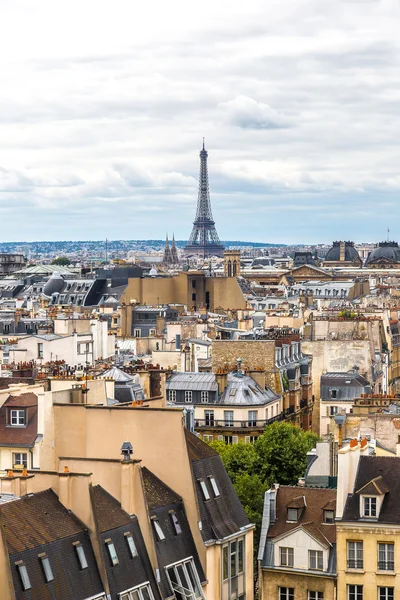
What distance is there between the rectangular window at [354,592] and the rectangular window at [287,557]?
1711mm

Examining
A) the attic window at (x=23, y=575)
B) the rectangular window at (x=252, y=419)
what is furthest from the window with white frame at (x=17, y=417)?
the rectangular window at (x=252, y=419)

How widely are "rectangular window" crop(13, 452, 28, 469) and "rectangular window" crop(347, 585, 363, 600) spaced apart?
9.37 metres

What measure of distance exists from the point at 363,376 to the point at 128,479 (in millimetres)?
41397

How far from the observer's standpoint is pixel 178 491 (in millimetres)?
33406

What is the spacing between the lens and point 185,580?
31859 mm

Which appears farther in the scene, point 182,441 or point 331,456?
point 331,456

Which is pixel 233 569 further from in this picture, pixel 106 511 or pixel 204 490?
pixel 106 511

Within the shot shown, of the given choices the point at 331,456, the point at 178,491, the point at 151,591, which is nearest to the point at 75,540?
the point at 151,591

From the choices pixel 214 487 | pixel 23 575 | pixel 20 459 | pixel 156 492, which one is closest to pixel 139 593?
pixel 156 492

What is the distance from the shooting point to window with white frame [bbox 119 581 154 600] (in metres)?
29.8

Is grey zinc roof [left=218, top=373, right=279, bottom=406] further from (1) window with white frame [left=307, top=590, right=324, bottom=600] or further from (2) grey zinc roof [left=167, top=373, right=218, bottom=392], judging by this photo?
(1) window with white frame [left=307, top=590, right=324, bottom=600]

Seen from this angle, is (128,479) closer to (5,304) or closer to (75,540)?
(75,540)

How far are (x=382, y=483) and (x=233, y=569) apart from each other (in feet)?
13.5

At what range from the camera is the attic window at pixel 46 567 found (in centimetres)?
2795
